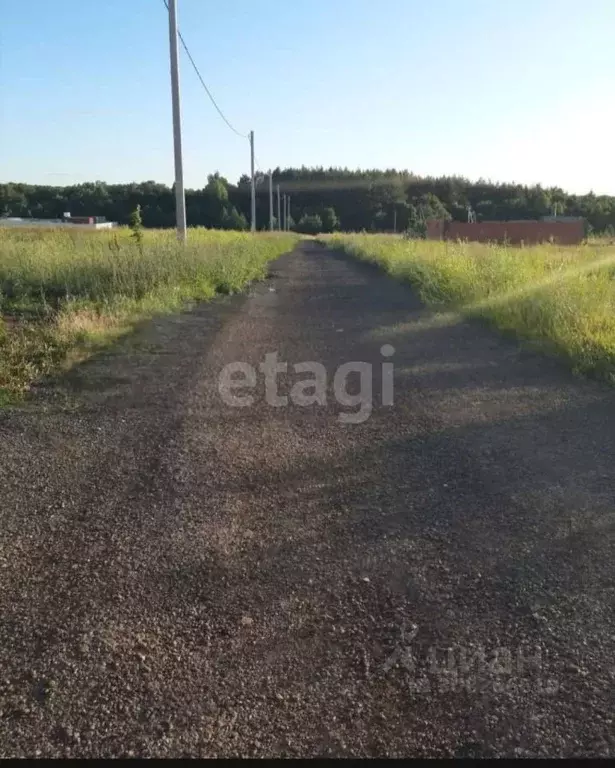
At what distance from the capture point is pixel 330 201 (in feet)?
369

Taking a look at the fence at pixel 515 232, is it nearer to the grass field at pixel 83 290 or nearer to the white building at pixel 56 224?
the grass field at pixel 83 290

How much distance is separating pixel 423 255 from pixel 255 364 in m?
14.6

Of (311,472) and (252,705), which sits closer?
(252,705)

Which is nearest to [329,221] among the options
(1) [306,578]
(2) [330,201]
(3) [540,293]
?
(2) [330,201]

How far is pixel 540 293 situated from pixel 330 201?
10564 cm

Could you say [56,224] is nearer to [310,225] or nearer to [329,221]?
[329,221]

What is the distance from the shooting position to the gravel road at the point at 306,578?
2.25 meters

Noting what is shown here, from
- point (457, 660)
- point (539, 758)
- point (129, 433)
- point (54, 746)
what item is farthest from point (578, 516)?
point (129, 433)

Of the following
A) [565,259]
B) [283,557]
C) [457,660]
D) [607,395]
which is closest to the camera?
[457,660]

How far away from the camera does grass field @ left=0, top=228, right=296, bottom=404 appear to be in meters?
7.88

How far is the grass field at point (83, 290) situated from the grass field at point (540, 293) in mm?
5161

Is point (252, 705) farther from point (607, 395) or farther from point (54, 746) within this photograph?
point (607, 395)

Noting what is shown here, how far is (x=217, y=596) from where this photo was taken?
2975 mm

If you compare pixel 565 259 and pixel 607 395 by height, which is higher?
pixel 565 259
